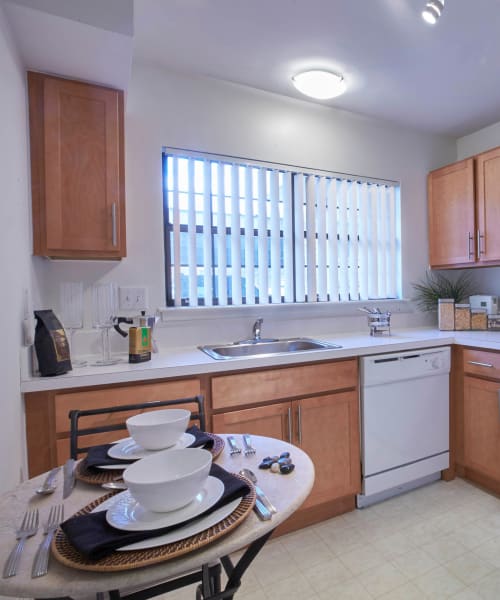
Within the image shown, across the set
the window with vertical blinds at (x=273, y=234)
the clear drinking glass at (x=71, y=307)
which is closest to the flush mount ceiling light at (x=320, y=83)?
the window with vertical blinds at (x=273, y=234)

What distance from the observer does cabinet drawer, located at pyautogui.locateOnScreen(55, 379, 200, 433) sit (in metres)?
1.34

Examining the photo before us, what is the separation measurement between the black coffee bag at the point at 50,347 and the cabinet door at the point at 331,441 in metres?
1.08

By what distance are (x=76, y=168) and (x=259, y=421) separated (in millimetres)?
1454

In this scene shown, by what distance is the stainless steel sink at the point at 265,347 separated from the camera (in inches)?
80.1

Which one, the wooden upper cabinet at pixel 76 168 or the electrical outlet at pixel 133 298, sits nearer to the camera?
the wooden upper cabinet at pixel 76 168

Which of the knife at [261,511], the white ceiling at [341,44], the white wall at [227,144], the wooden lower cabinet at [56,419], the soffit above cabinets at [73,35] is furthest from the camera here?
the white wall at [227,144]

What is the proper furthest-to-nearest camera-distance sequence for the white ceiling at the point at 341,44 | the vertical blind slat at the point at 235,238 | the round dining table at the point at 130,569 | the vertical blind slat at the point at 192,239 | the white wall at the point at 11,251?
the vertical blind slat at the point at 235,238 → the vertical blind slat at the point at 192,239 → the white ceiling at the point at 341,44 → the white wall at the point at 11,251 → the round dining table at the point at 130,569

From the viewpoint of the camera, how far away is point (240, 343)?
213 centimetres

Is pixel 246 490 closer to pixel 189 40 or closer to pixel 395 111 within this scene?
pixel 189 40

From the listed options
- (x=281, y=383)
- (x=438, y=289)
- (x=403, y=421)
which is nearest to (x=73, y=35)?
(x=281, y=383)

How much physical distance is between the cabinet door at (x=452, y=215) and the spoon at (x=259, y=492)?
2514mm

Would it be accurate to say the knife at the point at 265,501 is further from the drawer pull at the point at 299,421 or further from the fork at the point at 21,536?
the drawer pull at the point at 299,421

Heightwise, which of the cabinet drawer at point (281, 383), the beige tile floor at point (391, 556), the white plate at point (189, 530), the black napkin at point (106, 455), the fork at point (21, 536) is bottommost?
the beige tile floor at point (391, 556)

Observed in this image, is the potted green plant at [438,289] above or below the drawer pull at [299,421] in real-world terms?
above
